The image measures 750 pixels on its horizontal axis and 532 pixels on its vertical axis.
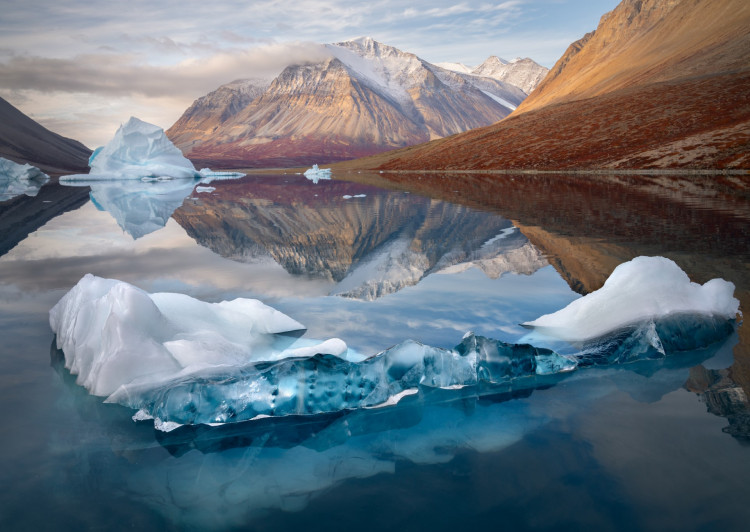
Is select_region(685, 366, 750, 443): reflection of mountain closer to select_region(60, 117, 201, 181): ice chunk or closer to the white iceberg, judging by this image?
the white iceberg

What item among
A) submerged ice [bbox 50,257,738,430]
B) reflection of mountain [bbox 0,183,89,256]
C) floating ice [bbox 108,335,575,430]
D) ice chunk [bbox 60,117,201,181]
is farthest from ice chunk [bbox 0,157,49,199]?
floating ice [bbox 108,335,575,430]

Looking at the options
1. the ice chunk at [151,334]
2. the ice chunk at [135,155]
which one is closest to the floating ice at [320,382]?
the ice chunk at [151,334]

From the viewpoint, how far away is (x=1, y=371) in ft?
15.9

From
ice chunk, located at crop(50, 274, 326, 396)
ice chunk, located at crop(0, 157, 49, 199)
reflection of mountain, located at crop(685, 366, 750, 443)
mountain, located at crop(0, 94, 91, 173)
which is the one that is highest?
mountain, located at crop(0, 94, 91, 173)

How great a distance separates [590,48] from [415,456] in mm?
145254

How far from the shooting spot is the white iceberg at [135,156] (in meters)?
52.8

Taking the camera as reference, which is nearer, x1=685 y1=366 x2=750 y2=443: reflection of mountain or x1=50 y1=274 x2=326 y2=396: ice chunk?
x1=685 y1=366 x2=750 y2=443: reflection of mountain

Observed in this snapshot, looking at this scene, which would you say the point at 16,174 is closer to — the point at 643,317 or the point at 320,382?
the point at 320,382

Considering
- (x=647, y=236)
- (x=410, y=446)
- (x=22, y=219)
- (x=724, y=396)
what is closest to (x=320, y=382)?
(x=410, y=446)

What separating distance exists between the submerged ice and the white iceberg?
52.3m

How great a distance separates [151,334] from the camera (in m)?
4.70

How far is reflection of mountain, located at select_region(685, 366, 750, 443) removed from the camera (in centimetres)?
359

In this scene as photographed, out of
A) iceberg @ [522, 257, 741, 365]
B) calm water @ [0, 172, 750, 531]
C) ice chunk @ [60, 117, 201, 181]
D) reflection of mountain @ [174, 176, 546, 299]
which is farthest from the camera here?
ice chunk @ [60, 117, 201, 181]

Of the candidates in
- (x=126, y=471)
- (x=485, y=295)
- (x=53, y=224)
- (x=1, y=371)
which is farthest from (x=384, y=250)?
(x=53, y=224)
